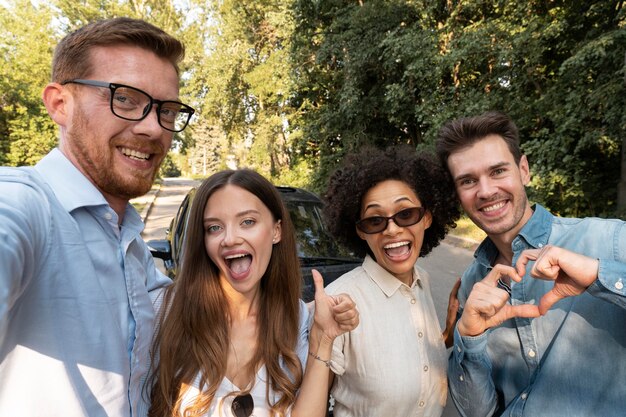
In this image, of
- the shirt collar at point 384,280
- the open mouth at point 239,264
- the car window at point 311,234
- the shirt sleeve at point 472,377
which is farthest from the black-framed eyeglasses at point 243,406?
the car window at point 311,234

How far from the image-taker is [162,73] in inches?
58.8

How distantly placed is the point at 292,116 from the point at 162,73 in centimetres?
1973

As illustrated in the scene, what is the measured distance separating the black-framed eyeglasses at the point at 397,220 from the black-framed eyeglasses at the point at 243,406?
92 cm

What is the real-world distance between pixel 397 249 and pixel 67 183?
1.39m

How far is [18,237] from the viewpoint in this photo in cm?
99

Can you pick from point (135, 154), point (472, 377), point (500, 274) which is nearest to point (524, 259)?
point (500, 274)

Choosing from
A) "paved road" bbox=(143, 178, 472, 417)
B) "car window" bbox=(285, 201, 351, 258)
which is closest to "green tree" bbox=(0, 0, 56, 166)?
"paved road" bbox=(143, 178, 472, 417)

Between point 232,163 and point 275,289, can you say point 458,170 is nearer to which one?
point 275,289

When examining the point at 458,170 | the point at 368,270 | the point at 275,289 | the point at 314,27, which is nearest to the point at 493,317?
the point at 368,270

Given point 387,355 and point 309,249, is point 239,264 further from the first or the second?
point 309,249

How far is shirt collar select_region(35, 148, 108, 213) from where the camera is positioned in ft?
4.04

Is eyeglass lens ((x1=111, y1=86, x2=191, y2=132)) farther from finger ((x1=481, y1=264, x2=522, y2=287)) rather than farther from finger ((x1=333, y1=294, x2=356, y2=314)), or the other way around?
finger ((x1=481, y1=264, x2=522, y2=287))

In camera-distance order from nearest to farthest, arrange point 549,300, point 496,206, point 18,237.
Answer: point 18,237 < point 549,300 < point 496,206

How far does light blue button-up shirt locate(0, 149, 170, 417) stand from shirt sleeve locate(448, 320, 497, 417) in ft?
3.97
